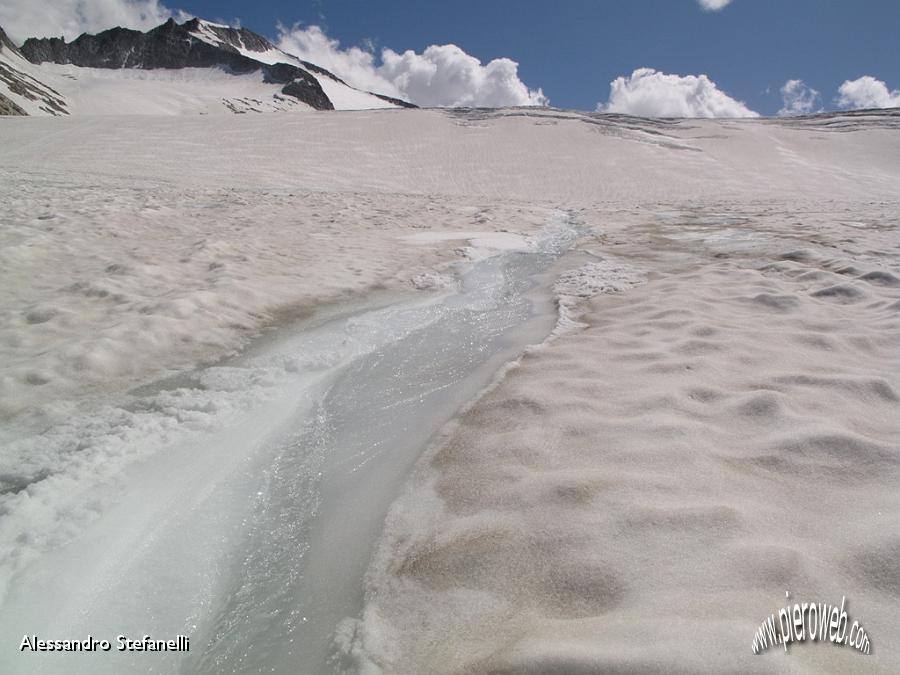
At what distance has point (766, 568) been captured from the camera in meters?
1.40

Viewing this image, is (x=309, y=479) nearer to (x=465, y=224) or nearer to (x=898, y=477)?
(x=898, y=477)

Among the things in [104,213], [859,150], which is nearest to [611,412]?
[104,213]

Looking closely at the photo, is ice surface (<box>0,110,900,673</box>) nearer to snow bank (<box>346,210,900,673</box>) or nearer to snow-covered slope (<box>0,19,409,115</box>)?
snow bank (<box>346,210,900,673</box>)

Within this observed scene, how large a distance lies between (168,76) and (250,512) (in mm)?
160961

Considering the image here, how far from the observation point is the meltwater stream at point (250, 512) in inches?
59.5

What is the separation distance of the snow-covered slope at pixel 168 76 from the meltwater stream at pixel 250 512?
59069mm

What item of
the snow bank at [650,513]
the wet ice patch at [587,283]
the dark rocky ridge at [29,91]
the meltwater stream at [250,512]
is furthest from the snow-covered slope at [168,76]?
the snow bank at [650,513]

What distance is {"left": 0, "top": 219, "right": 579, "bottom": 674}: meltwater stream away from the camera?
1.51m

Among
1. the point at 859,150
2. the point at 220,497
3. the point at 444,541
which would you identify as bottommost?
the point at 220,497

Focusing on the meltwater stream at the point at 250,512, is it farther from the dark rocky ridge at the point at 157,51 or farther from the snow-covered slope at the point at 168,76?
the dark rocky ridge at the point at 157,51

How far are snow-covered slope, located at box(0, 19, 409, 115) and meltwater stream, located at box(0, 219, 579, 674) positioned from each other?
59069 mm

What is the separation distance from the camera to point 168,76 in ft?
427

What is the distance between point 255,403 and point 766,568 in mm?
2442

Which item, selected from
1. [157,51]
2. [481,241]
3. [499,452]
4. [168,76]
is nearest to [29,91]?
[168,76]
